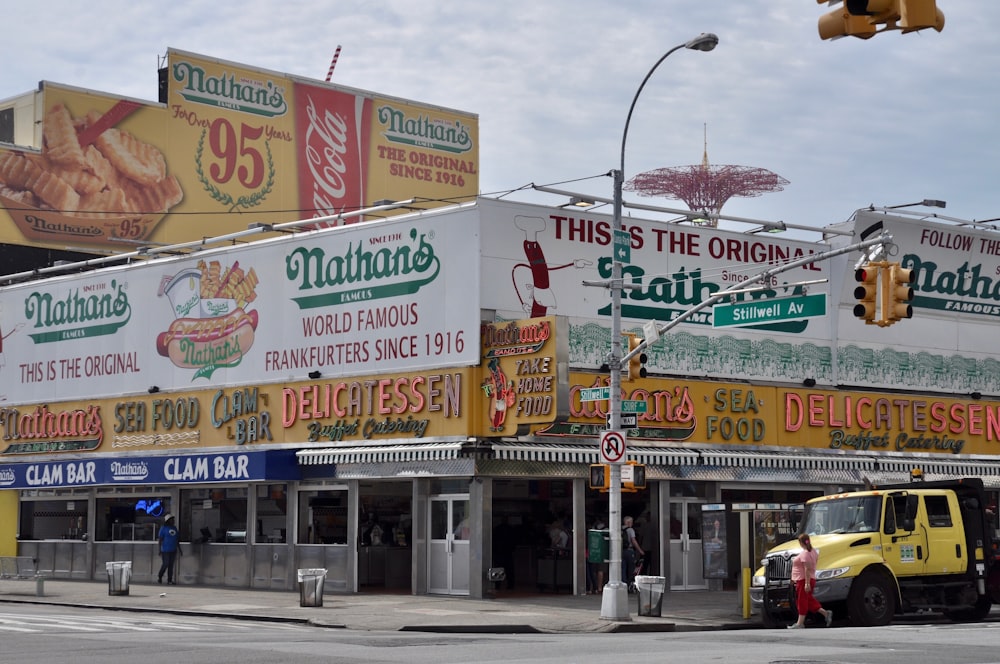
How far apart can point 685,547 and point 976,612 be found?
939 cm

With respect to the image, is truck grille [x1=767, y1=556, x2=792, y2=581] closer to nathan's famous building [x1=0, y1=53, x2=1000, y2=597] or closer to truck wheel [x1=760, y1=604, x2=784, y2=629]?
truck wheel [x1=760, y1=604, x2=784, y2=629]

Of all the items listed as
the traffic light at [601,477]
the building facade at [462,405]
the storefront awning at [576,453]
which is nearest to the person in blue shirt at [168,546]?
the building facade at [462,405]

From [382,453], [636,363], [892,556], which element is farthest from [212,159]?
[892,556]

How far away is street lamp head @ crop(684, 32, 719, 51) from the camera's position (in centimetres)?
2581

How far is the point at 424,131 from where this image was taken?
6938cm

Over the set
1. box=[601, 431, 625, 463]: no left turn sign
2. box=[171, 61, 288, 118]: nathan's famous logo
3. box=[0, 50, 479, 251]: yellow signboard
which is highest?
box=[171, 61, 288, 118]: nathan's famous logo

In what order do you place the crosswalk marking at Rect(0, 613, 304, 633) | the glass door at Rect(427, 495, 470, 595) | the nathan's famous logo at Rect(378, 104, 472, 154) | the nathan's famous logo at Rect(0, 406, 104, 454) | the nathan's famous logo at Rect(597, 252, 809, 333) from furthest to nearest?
the nathan's famous logo at Rect(378, 104, 472, 154) < the nathan's famous logo at Rect(0, 406, 104, 454) < the nathan's famous logo at Rect(597, 252, 809, 333) < the glass door at Rect(427, 495, 470, 595) < the crosswalk marking at Rect(0, 613, 304, 633)

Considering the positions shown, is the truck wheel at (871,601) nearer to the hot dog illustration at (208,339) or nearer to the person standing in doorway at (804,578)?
the person standing in doorway at (804,578)

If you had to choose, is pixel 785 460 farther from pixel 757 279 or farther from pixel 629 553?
pixel 757 279

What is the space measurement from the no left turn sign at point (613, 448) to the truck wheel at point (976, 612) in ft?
23.0

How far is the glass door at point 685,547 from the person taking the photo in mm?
35500

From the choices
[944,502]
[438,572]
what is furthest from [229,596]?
[944,502]

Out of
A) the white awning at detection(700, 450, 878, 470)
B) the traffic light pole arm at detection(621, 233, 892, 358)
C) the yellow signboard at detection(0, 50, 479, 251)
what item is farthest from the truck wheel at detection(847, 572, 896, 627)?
the yellow signboard at detection(0, 50, 479, 251)

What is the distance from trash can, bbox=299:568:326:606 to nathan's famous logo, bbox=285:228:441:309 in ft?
25.5
